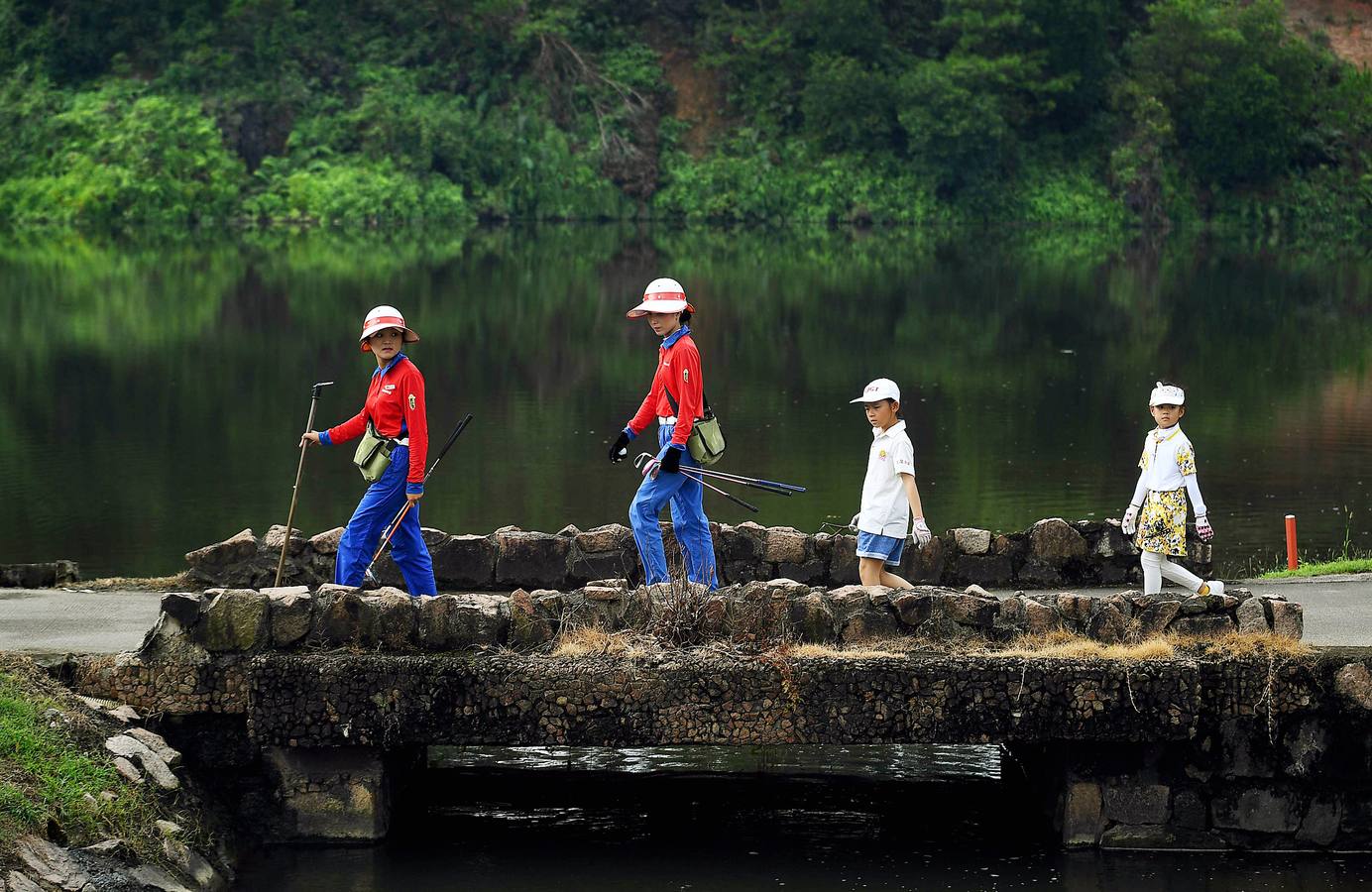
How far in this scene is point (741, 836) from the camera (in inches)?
471

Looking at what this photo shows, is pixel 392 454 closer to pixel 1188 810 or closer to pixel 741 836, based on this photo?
pixel 741 836

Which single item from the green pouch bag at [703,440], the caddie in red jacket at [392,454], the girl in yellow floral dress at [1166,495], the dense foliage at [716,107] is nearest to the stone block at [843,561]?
the green pouch bag at [703,440]

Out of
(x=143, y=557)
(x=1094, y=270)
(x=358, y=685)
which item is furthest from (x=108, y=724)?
(x=1094, y=270)

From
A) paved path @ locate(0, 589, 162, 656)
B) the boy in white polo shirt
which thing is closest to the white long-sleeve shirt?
the boy in white polo shirt

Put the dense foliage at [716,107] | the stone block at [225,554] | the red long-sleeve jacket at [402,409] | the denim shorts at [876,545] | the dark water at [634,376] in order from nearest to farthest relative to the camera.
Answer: the red long-sleeve jacket at [402,409] → the denim shorts at [876,545] → the stone block at [225,554] → the dark water at [634,376] → the dense foliage at [716,107]

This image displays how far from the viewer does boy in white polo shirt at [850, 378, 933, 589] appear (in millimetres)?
12930

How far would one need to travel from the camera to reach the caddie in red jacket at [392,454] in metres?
12.9

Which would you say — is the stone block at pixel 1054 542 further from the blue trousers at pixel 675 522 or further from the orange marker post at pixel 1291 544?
the blue trousers at pixel 675 522

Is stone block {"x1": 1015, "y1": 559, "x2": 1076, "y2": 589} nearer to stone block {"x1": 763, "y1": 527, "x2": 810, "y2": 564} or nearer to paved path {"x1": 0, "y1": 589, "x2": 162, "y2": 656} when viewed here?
stone block {"x1": 763, "y1": 527, "x2": 810, "y2": 564}

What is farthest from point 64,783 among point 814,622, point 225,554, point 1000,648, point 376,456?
point 1000,648

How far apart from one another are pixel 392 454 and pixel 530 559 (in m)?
2.07

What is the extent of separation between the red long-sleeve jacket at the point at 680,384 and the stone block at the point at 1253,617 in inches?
139

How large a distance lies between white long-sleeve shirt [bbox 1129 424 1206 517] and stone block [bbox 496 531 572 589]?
13.0ft

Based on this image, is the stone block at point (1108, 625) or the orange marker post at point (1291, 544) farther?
the orange marker post at point (1291, 544)
